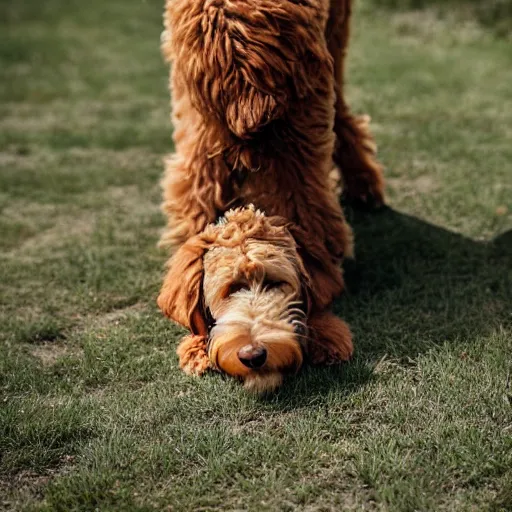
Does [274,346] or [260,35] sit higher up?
[260,35]

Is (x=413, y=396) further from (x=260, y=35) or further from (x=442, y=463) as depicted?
(x=260, y=35)

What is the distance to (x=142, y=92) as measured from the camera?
7980 millimetres

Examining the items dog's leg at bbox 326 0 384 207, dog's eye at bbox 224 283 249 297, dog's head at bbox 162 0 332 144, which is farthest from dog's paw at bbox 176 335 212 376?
dog's leg at bbox 326 0 384 207

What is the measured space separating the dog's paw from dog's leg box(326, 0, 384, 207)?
171 cm

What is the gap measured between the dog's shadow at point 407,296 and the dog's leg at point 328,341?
4 cm

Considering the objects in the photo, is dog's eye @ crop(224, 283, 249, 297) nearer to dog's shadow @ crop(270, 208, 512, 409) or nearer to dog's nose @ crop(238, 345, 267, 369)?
dog's nose @ crop(238, 345, 267, 369)

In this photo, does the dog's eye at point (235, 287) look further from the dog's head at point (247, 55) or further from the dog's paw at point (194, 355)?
the dog's head at point (247, 55)

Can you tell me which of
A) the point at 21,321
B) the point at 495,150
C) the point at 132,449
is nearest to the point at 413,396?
the point at 132,449

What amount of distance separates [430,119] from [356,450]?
433cm

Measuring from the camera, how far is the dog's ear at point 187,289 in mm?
3307

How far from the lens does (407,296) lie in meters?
3.92

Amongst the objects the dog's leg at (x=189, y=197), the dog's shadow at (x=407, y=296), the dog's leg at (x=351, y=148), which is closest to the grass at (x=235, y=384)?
the dog's shadow at (x=407, y=296)

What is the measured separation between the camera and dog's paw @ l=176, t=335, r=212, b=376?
129 inches

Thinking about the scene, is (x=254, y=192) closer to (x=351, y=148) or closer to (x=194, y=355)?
(x=194, y=355)
